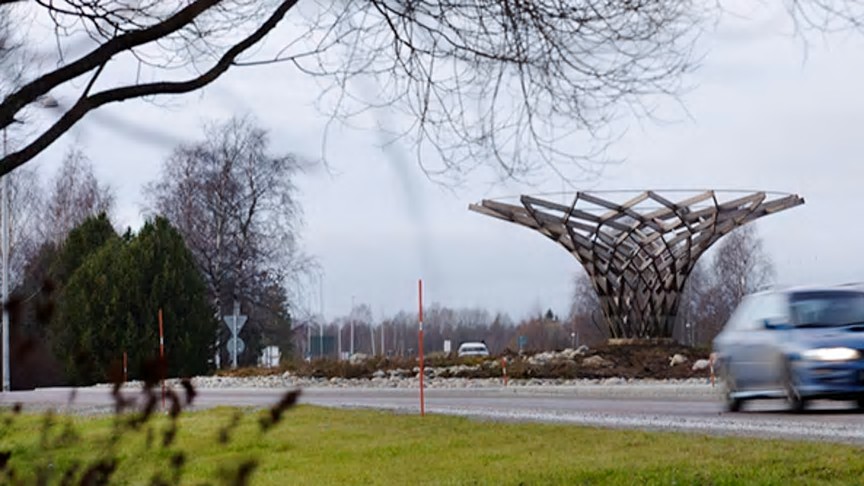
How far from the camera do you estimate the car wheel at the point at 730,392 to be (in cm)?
1702

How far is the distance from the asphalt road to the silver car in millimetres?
332

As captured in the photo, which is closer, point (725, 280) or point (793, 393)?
point (793, 393)

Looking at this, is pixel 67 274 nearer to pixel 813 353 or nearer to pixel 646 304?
pixel 646 304

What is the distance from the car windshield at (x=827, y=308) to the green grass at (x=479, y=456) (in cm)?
415

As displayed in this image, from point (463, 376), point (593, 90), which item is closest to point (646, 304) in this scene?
point (463, 376)

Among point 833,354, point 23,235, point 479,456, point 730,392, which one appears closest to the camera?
point 479,456

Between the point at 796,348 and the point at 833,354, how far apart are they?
0.44 metres

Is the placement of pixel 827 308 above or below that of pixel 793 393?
above

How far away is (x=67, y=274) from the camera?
44938mm

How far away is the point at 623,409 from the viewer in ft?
63.1

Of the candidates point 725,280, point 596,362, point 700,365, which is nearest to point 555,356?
point 596,362

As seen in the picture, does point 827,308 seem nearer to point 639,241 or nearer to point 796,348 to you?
point 796,348

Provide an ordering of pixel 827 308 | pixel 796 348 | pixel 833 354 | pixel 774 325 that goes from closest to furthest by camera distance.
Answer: pixel 833 354 < pixel 796 348 < pixel 774 325 < pixel 827 308

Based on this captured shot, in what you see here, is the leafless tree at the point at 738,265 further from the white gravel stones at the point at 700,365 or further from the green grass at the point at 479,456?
the green grass at the point at 479,456
